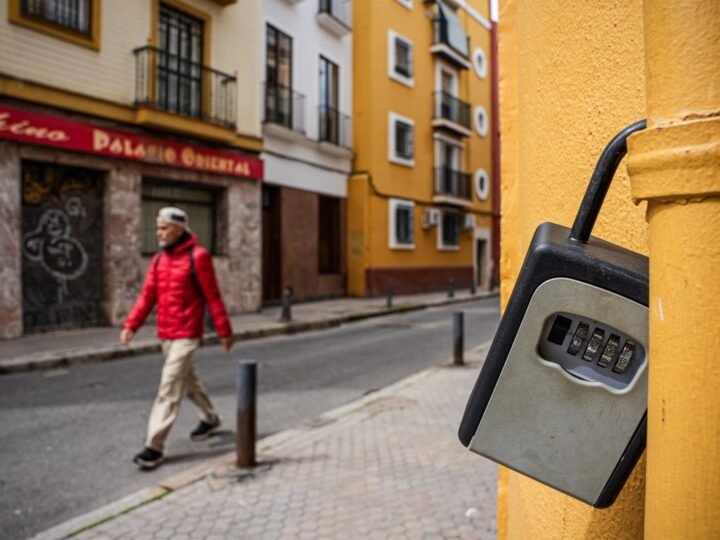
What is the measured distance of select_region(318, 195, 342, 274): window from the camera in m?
20.6

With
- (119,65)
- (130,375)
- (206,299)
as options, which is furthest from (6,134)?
(206,299)

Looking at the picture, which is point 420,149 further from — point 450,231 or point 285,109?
point 285,109

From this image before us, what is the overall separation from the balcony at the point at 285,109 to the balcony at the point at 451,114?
8.40m

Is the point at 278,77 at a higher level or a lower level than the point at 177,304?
→ higher

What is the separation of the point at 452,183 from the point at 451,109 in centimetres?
319

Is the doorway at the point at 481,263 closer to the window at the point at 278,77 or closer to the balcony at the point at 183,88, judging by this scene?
the window at the point at 278,77

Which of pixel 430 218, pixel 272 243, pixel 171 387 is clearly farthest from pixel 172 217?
pixel 430 218

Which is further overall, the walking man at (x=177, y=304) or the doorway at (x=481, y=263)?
the doorway at (x=481, y=263)

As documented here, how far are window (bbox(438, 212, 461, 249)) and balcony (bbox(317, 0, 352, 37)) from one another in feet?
30.9

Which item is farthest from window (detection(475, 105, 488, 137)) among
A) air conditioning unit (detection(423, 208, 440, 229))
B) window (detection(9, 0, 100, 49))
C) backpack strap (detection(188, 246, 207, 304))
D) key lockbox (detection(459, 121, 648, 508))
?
key lockbox (detection(459, 121, 648, 508))

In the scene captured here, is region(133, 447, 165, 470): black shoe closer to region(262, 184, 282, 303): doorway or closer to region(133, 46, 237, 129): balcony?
region(133, 46, 237, 129): balcony

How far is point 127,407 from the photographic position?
6.31m

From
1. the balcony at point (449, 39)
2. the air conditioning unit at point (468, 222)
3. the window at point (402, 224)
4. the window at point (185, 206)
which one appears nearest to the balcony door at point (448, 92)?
the balcony at point (449, 39)

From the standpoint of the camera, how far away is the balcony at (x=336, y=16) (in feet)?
61.1
